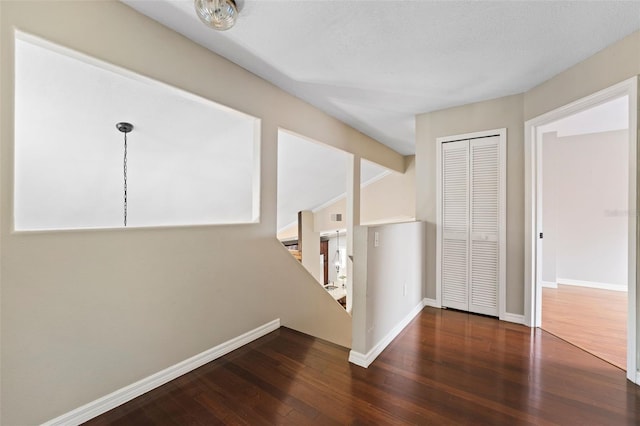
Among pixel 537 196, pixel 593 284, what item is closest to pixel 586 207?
pixel 593 284

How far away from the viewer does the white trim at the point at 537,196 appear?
75.7 inches

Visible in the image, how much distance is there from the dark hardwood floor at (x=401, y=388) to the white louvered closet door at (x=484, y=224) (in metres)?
0.67

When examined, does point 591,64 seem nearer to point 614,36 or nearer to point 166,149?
point 614,36

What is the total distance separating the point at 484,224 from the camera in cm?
312

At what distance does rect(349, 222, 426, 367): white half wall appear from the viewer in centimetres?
209

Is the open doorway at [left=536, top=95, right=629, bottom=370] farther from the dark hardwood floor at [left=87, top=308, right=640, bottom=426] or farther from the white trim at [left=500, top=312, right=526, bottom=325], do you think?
the dark hardwood floor at [left=87, top=308, right=640, bottom=426]

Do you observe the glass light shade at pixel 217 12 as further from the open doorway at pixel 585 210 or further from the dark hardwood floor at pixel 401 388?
the open doorway at pixel 585 210

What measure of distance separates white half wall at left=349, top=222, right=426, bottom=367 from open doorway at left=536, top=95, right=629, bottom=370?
2.21m

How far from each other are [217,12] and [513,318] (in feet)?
12.6

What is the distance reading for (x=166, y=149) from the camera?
122 inches

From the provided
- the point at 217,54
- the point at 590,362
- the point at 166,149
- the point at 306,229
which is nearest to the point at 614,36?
the point at 590,362

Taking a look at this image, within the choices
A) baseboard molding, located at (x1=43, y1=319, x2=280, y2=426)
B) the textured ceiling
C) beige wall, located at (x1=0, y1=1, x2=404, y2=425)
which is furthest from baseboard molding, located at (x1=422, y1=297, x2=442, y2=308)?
the textured ceiling

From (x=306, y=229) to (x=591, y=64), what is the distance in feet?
20.0

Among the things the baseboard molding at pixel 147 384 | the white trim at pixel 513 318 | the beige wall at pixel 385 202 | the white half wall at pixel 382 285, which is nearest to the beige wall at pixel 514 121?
the white trim at pixel 513 318
